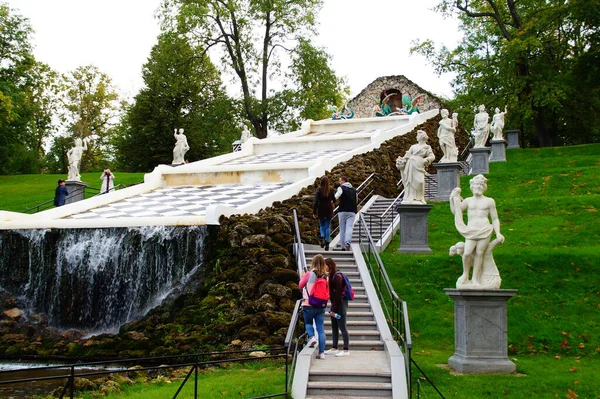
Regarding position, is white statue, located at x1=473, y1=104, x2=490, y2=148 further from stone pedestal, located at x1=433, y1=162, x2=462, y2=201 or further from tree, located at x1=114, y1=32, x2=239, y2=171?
tree, located at x1=114, y1=32, x2=239, y2=171

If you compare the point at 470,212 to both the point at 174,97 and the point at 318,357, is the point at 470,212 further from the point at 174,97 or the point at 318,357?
the point at 174,97

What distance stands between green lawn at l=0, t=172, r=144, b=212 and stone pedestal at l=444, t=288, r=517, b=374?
2046cm

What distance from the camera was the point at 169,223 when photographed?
49.2 ft

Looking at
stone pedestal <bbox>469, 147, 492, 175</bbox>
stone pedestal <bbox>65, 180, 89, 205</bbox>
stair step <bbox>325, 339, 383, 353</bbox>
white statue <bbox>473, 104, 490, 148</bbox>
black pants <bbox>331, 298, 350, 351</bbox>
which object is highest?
white statue <bbox>473, 104, 490, 148</bbox>

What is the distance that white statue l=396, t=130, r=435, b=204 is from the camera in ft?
52.2

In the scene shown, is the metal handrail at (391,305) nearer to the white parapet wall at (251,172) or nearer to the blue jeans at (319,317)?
the blue jeans at (319,317)

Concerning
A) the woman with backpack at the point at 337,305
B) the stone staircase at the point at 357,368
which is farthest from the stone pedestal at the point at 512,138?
the woman with backpack at the point at 337,305

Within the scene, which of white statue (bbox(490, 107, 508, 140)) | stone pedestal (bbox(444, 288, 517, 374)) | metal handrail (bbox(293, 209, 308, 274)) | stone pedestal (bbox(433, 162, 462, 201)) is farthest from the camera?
white statue (bbox(490, 107, 508, 140))

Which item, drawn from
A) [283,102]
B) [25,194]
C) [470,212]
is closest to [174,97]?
[283,102]

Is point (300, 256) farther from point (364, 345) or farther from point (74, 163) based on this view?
point (74, 163)

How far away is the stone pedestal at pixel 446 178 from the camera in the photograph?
21.3m

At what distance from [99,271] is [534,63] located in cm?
2899

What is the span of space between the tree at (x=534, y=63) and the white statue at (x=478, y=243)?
2481cm

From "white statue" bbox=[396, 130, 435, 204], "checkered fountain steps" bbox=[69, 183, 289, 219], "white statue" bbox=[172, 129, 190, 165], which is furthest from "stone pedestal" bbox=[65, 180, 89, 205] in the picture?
"white statue" bbox=[396, 130, 435, 204]
